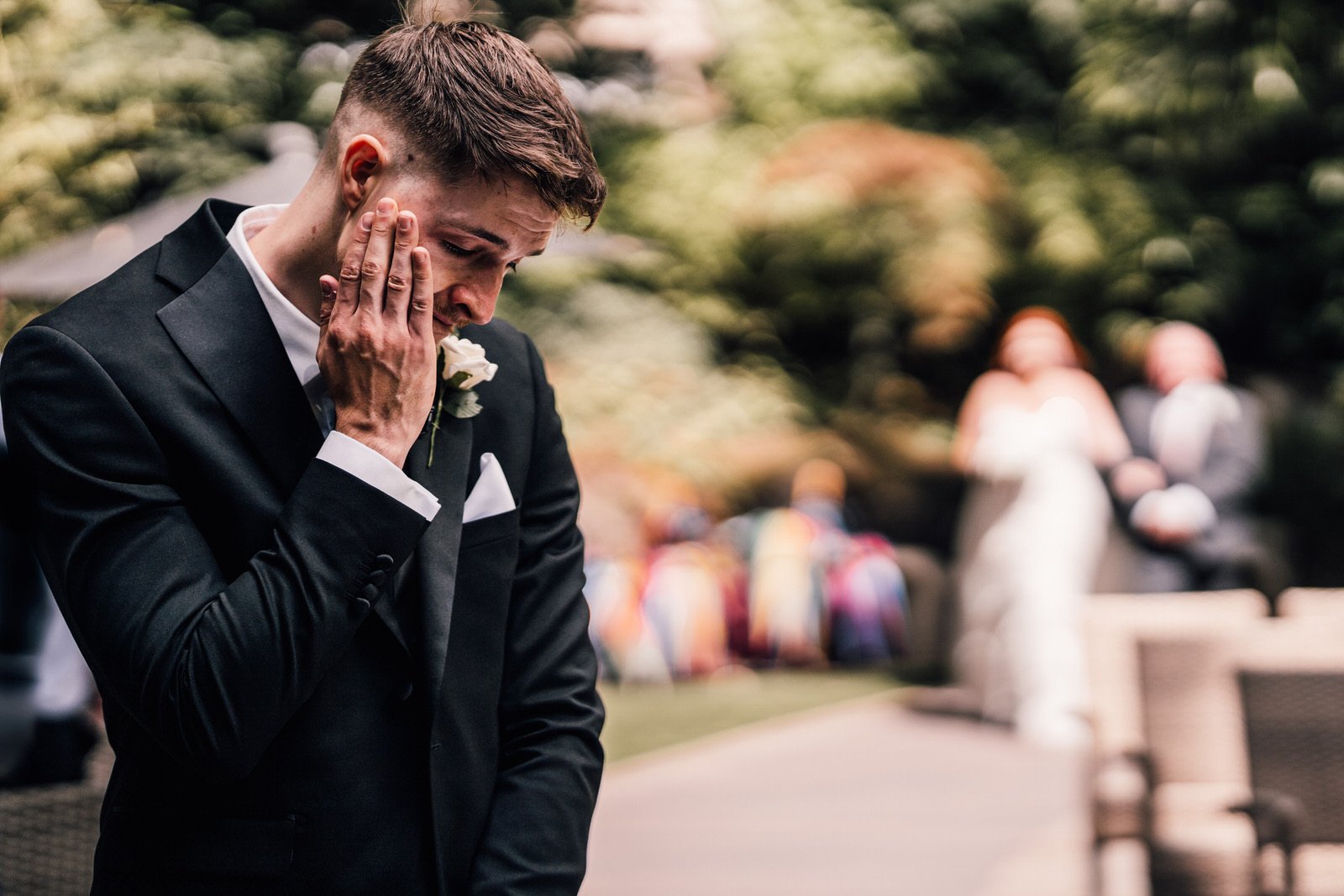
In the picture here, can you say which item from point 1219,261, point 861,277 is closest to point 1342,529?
point 1219,261

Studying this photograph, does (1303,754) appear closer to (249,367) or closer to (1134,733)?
(1134,733)

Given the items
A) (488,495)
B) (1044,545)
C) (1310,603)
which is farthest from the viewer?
(1044,545)

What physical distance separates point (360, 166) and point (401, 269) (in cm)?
17

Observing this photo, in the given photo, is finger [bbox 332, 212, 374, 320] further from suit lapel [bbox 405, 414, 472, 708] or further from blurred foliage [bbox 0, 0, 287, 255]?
blurred foliage [bbox 0, 0, 287, 255]

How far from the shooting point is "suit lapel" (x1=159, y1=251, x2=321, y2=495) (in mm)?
1625

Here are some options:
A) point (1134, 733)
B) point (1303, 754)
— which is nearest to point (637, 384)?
point (1134, 733)

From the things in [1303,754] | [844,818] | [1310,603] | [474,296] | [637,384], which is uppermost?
[637,384]

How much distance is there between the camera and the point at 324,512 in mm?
1529

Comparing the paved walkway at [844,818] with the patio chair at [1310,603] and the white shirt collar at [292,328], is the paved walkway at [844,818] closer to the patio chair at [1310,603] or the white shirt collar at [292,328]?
the patio chair at [1310,603]

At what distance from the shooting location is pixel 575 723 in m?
1.85

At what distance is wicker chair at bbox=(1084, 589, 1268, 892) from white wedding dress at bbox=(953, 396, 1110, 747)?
3.53 m

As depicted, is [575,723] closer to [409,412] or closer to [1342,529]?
[409,412]

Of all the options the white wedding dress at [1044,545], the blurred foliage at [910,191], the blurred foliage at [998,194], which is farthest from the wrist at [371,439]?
the blurred foliage at [998,194]

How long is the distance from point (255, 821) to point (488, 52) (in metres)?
0.95
